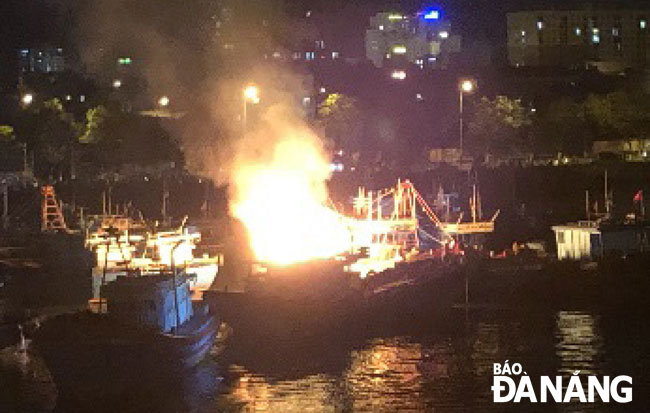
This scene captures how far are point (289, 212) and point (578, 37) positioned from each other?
80.2 m

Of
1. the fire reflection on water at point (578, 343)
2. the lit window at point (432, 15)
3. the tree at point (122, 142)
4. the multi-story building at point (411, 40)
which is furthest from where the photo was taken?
the lit window at point (432, 15)

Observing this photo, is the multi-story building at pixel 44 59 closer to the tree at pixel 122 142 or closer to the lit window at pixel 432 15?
the tree at pixel 122 142

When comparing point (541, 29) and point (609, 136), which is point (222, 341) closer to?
point (609, 136)

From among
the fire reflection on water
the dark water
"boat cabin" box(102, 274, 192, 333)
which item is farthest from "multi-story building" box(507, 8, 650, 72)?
"boat cabin" box(102, 274, 192, 333)

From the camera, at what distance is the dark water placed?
73.8 feet

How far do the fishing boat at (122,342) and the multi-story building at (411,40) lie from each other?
93.6 m

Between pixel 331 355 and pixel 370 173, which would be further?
pixel 370 173

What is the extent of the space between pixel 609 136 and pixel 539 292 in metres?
42.5

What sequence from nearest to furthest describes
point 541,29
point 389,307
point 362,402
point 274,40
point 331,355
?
point 362,402 → point 331,355 → point 389,307 → point 274,40 → point 541,29

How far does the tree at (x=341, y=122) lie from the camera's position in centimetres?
7375

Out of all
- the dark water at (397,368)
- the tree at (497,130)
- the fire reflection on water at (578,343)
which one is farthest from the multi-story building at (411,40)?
the dark water at (397,368)

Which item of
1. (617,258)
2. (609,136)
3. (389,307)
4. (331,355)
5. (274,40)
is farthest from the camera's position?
(274,40)

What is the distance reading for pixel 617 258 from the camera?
3744cm

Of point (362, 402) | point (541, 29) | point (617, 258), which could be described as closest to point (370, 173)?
point (617, 258)
